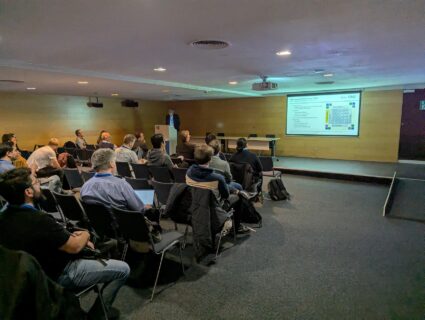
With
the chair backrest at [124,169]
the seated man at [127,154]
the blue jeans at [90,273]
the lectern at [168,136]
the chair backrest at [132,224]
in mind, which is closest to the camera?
the blue jeans at [90,273]

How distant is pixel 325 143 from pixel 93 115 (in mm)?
9394

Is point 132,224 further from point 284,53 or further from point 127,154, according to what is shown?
point 284,53

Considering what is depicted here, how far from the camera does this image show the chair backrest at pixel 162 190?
3.49m

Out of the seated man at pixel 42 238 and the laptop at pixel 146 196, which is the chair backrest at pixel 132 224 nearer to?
the seated man at pixel 42 238

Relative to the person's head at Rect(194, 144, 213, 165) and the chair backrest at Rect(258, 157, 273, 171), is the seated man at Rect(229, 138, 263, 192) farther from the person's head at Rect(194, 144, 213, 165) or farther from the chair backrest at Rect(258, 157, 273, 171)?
the person's head at Rect(194, 144, 213, 165)

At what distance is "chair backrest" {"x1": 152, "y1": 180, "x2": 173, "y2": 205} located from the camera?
3.49 metres

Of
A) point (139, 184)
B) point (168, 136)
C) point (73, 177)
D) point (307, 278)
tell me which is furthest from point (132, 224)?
point (168, 136)

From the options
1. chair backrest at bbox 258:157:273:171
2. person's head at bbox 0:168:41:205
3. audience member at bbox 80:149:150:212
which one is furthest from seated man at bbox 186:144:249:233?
chair backrest at bbox 258:157:273:171

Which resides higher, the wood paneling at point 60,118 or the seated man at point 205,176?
the wood paneling at point 60,118

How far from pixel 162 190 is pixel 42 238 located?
190 centimetres

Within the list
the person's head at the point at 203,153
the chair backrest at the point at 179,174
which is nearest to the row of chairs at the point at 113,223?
the person's head at the point at 203,153

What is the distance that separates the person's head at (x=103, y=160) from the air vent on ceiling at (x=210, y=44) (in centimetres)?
194

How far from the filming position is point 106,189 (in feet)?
8.55

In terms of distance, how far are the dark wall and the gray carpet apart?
284 inches
